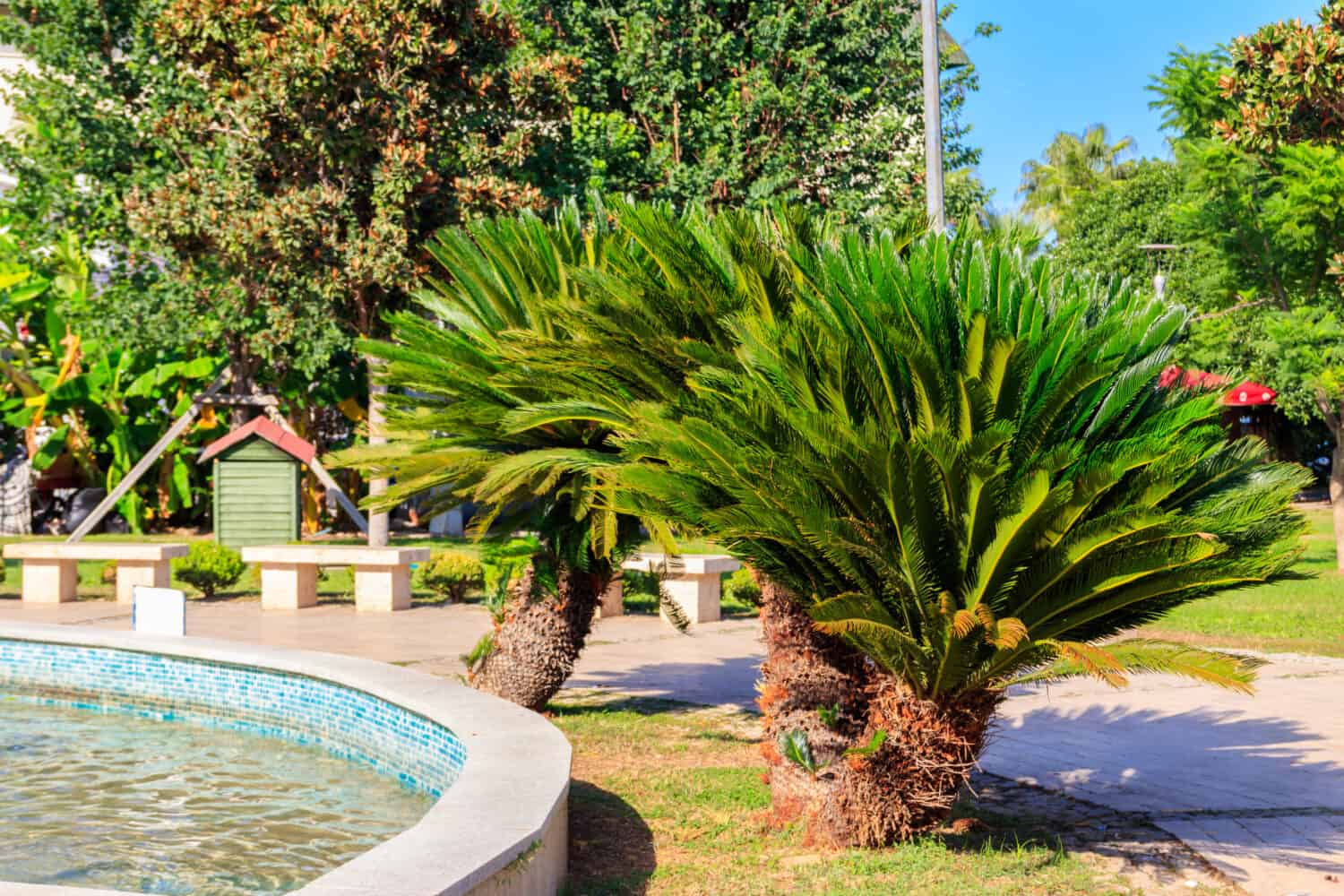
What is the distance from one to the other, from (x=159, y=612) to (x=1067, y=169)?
5638 cm

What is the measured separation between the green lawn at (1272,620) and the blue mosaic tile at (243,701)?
24.5 ft

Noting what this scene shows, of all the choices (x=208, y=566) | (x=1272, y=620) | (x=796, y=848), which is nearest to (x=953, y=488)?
(x=796, y=848)

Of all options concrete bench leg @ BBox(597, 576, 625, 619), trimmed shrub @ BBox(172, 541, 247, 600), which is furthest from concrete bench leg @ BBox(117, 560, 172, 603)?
concrete bench leg @ BBox(597, 576, 625, 619)

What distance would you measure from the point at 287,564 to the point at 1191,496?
43.3 feet

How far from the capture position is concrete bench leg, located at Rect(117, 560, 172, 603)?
1758 centimetres

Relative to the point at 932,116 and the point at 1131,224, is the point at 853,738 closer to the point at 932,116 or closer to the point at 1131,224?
the point at 932,116

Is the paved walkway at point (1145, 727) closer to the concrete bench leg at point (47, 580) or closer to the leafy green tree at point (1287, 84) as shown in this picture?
the concrete bench leg at point (47, 580)

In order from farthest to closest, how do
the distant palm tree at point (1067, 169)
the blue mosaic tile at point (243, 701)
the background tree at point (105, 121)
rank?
1. the distant palm tree at point (1067, 169)
2. the background tree at point (105, 121)
3. the blue mosaic tile at point (243, 701)

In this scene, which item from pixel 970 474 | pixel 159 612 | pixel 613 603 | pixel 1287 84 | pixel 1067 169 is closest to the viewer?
pixel 970 474

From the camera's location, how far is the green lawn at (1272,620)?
13.3m

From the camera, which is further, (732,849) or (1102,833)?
(1102,833)

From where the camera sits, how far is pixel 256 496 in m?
21.5

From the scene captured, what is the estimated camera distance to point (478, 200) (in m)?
19.7

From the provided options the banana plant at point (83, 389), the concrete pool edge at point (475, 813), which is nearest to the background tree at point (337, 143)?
the banana plant at point (83, 389)
